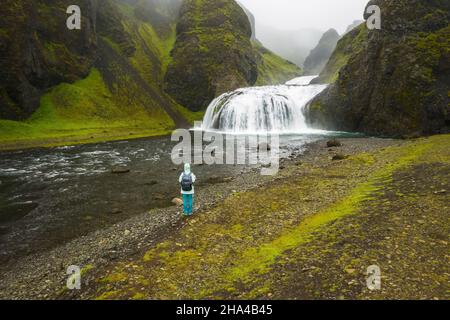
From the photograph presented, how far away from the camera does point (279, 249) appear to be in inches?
518

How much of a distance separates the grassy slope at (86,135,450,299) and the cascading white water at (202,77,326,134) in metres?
51.0

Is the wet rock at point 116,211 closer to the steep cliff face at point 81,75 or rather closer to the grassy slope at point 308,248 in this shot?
the grassy slope at point 308,248

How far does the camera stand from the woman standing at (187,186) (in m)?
17.2

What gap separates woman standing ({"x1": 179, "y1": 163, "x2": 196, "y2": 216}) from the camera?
17.2 m

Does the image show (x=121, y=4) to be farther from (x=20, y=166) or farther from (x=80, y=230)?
(x=80, y=230)

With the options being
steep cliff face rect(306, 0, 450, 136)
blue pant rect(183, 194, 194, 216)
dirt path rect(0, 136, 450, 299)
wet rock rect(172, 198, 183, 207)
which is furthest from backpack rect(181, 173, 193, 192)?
steep cliff face rect(306, 0, 450, 136)

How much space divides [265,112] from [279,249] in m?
61.7

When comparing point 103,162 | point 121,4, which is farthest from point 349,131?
point 121,4

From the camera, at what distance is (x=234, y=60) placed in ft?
379

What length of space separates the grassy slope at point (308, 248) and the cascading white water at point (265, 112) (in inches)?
2007

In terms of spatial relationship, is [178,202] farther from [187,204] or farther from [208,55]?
[208,55]
